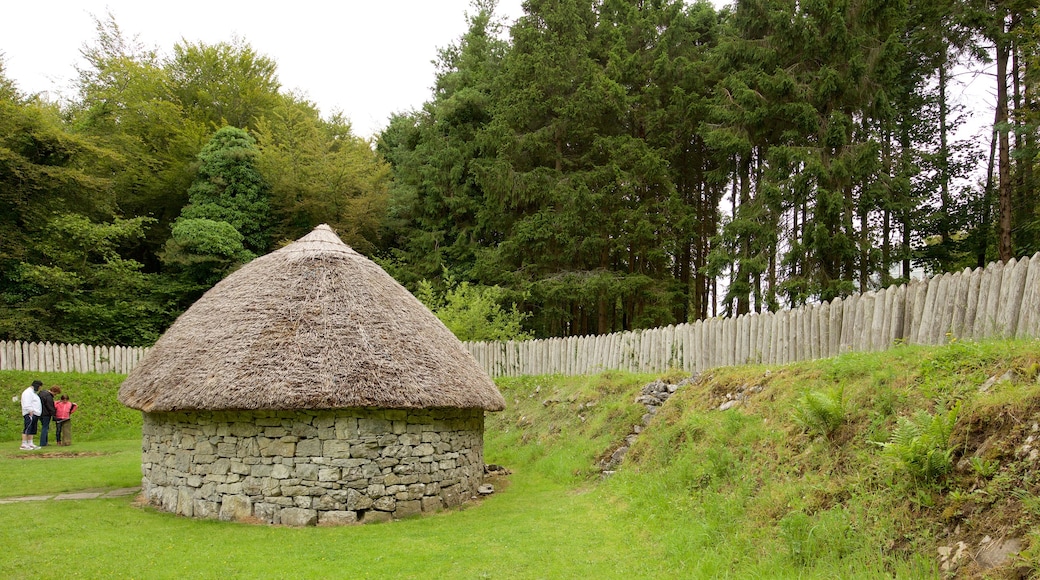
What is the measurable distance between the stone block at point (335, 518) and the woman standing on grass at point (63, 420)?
12.0 meters

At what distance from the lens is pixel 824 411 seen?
712 centimetres

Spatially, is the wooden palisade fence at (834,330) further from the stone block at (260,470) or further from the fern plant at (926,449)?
the stone block at (260,470)

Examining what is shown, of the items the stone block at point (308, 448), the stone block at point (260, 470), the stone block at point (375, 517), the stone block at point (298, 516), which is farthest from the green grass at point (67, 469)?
the stone block at point (375, 517)

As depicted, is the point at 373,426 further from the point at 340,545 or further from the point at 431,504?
the point at 340,545

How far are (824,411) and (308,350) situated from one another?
7.65 meters

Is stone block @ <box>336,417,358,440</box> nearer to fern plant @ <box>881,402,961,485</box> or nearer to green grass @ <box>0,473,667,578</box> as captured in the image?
green grass @ <box>0,473,667,578</box>

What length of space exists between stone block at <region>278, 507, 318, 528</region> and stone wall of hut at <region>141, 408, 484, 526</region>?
0.02m

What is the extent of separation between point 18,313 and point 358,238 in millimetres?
12994

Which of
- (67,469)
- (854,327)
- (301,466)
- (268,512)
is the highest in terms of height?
(854,327)

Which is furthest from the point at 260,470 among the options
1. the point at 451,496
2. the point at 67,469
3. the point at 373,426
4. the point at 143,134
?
the point at 143,134

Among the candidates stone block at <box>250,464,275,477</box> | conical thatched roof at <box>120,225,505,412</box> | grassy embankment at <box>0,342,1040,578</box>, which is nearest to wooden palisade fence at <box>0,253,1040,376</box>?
grassy embankment at <box>0,342,1040,578</box>

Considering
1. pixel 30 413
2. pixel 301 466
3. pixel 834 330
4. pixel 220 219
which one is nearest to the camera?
pixel 834 330

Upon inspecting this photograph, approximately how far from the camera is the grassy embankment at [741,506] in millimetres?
5336

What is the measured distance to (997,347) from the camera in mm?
6461
